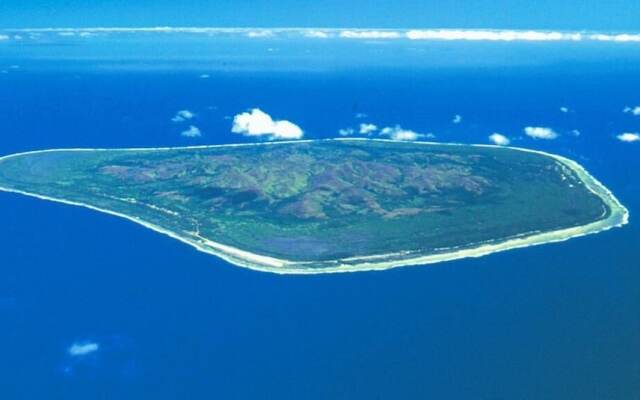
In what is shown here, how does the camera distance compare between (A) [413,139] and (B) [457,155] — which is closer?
(B) [457,155]

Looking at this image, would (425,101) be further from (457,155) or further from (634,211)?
(634,211)

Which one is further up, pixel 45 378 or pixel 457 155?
pixel 457 155

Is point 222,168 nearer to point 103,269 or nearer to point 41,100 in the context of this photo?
point 103,269

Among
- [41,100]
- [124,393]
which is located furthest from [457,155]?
[41,100]

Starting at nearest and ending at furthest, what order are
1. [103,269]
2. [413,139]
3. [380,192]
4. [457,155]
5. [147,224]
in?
1. [103,269]
2. [147,224]
3. [380,192]
4. [457,155]
5. [413,139]

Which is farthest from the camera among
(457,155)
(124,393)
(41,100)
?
(41,100)

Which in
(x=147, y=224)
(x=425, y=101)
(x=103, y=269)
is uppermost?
(x=425, y=101)
